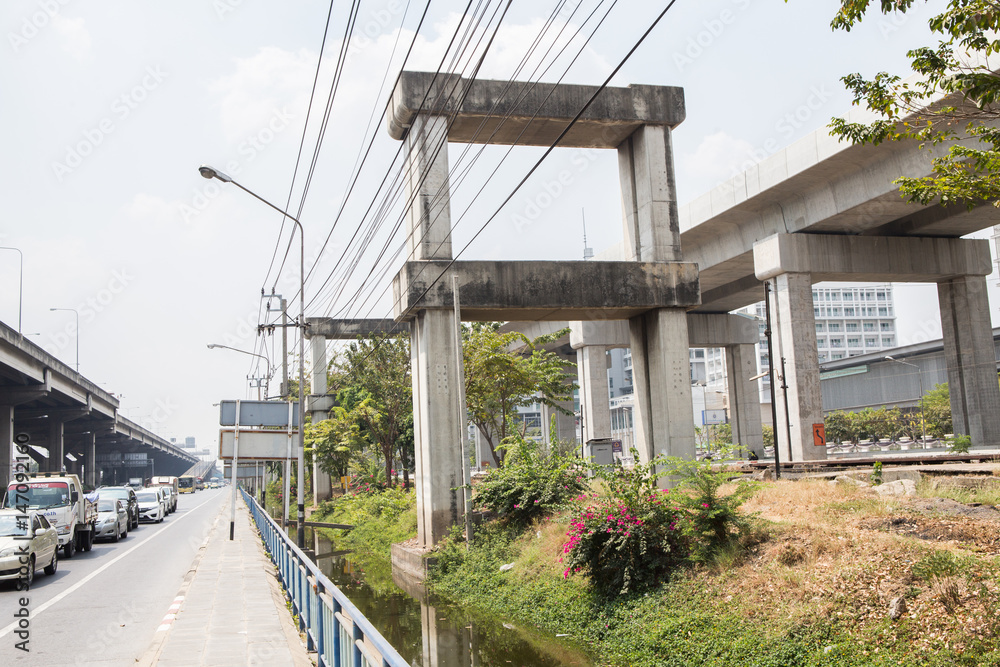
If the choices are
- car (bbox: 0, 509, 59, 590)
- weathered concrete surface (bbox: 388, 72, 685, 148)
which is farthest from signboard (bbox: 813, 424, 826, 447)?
car (bbox: 0, 509, 59, 590)

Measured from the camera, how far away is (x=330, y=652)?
26.4 ft

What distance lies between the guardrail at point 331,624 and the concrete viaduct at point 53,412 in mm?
37108

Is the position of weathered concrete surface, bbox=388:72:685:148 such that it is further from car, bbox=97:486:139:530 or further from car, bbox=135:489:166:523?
car, bbox=135:489:166:523

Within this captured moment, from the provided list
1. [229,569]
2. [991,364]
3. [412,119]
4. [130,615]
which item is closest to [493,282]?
[412,119]

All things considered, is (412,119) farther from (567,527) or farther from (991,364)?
(991,364)

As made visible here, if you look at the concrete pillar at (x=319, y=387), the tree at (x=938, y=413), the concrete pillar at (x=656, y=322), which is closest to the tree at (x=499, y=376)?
the concrete pillar at (x=656, y=322)

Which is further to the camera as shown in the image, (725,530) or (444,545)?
(444,545)

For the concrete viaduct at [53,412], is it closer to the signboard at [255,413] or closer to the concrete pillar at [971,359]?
the signboard at [255,413]

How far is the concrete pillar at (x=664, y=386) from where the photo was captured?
20391 mm

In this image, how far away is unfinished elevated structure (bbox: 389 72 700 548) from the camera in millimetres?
20266

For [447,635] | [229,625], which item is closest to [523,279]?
[447,635]

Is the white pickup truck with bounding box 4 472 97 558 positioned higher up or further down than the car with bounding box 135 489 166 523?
higher up

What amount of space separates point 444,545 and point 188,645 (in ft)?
33.4

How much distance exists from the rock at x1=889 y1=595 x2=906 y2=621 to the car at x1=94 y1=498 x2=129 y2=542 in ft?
92.6
